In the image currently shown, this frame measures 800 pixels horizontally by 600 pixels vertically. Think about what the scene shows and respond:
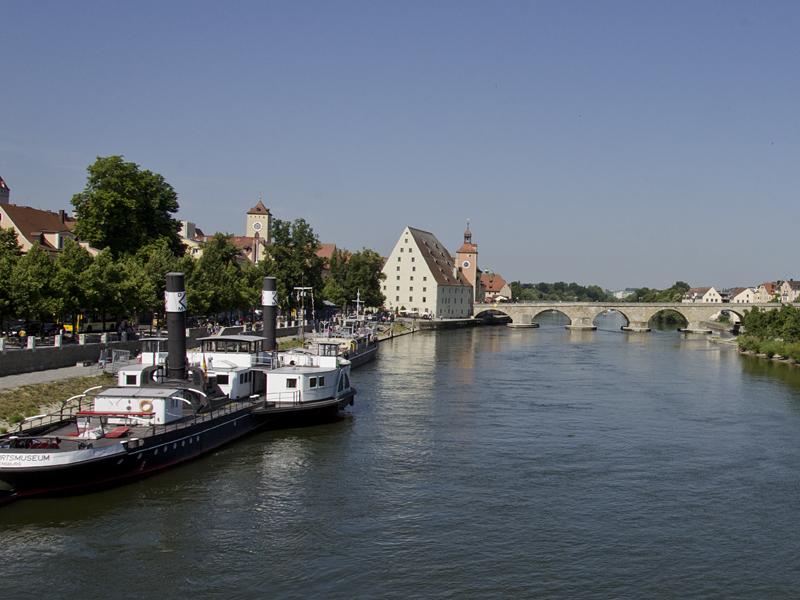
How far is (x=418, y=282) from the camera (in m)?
156

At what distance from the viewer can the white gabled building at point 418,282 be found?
15438cm

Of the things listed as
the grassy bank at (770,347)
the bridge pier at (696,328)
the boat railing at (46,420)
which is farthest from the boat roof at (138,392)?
the bridge pier at (696,328)

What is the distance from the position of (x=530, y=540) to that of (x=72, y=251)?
41304mm

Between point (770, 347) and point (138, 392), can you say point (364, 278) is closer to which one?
point (770, 347)

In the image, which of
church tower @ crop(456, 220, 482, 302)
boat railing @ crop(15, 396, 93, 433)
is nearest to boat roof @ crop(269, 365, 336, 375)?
boat railing @ crop(15, 396, 93, 433)

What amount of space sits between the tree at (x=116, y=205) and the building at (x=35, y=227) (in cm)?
215

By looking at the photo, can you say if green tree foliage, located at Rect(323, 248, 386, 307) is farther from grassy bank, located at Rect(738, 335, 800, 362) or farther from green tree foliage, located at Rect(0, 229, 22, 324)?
green tree foliage, located at Rect(0, 229, 22, 324)

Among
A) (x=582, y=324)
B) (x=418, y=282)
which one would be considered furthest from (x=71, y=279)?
(x=582, y=324)

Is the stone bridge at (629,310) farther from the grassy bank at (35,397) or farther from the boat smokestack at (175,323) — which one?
the boat smokestack at (175,323)

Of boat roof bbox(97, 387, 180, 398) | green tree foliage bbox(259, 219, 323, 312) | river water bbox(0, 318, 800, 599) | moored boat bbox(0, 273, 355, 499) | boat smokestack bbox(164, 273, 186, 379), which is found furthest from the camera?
green tree foliage bbox(259, 219, 323, 312)

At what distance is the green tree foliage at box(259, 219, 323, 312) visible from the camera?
9438 centimetres

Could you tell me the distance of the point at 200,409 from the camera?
35.6 m

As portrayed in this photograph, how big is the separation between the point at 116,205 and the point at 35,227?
36.3 feet

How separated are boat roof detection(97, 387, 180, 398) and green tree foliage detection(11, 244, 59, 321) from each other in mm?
16473
